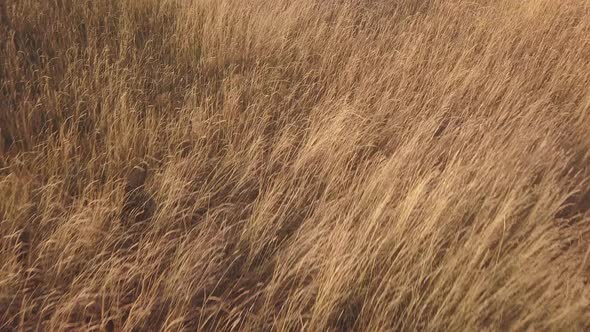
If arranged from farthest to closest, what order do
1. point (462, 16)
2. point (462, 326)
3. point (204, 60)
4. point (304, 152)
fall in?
1. point (462, 16)
2. point (204, 60)
3. point (304, 152)
4. point (462, 326)

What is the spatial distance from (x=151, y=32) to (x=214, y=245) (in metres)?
2.14

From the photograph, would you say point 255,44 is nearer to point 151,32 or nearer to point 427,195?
point 151,32

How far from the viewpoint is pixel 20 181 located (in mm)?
2193

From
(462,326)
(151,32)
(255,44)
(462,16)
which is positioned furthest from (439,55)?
(462,326)

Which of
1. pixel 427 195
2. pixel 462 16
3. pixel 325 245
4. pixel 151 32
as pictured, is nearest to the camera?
pixel 325 245

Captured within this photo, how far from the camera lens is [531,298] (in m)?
1.90

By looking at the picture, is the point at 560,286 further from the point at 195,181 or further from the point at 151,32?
the point at 151,32

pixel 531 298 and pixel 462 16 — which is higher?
pixel 462 16

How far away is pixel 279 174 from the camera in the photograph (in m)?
2.51

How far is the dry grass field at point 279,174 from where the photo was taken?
6.24 feet

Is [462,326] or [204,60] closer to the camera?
[462,326]

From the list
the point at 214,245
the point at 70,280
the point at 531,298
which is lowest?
the point at 70,280

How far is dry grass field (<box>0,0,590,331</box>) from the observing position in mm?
1901

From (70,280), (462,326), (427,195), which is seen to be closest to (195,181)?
(70,280)
